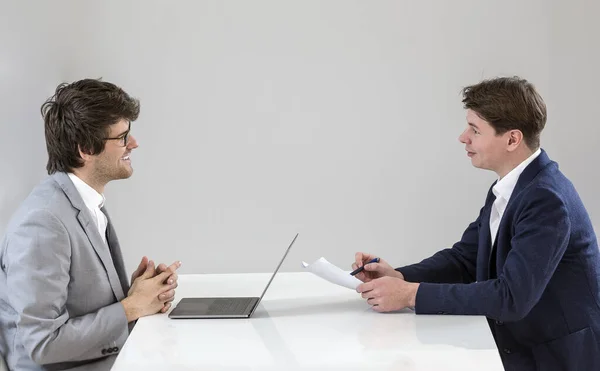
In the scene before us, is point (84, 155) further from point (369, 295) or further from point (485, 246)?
point (485, 246)

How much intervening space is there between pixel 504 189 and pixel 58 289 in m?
1.49

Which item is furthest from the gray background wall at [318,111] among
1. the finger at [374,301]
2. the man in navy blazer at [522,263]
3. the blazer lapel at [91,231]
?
the finger at [374,301]

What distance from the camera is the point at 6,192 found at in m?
3.42

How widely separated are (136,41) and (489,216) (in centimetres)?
278

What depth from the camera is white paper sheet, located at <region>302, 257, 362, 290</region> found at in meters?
2.49

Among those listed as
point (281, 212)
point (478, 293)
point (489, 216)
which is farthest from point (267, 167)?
point (478, 293)

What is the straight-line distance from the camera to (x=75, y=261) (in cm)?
241

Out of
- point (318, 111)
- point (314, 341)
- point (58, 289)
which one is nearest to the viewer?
point (314, 341)

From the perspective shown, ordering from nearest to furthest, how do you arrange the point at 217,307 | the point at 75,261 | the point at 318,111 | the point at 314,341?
the point at 314,341 < the point at 75,261 < the point at 217,307 < the point at 318,111

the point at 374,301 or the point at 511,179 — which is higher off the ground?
the point at 511,179

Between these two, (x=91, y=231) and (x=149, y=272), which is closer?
(x=91, y=231)

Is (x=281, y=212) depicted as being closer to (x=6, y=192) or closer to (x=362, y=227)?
(x=362, y=227)

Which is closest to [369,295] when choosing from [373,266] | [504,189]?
[373,266]

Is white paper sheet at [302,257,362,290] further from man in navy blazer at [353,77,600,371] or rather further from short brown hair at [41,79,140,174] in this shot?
short brown hair at [41,79,140,174]
